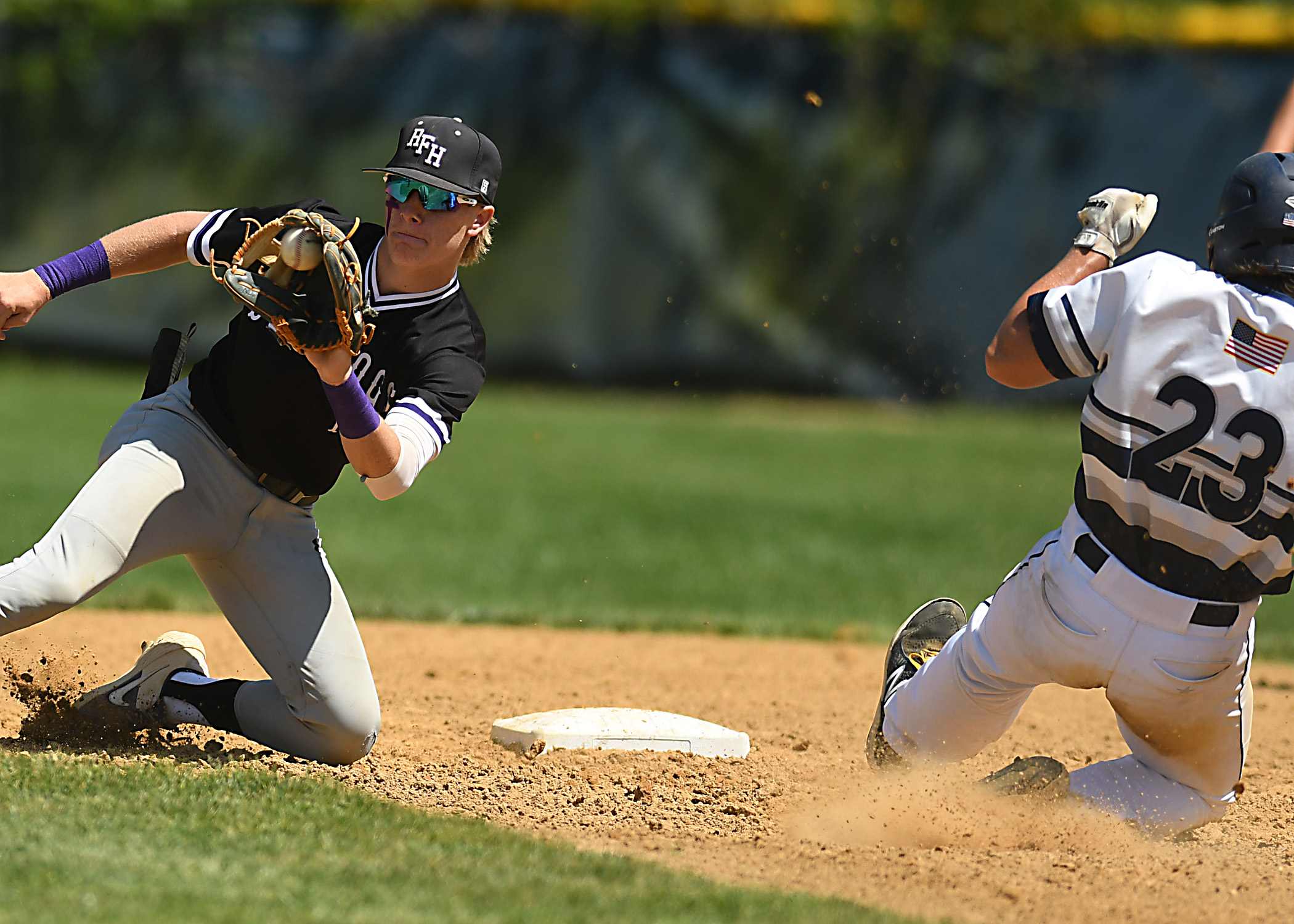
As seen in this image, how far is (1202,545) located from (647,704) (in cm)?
243

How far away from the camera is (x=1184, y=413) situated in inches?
122

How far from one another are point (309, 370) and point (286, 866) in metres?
1.40

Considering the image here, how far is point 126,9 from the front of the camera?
13203 millimetres

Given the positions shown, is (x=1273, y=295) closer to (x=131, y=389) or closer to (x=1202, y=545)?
(x=1202, y=545)

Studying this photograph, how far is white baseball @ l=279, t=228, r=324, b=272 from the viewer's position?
3.33 m

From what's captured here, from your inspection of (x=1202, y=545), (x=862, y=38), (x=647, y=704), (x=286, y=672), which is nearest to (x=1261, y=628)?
(x=647, y=704)

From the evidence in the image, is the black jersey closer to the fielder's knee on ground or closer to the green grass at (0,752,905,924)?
the fielder's knee on ground

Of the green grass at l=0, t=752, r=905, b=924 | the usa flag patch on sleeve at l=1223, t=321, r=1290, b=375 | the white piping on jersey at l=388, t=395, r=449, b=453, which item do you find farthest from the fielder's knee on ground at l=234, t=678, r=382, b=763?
the usa flag patch on sleeve at l=1223, t=321, r=1290, b=375

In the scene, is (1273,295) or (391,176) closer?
(1273,295)

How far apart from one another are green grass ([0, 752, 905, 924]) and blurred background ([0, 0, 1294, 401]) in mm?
10377

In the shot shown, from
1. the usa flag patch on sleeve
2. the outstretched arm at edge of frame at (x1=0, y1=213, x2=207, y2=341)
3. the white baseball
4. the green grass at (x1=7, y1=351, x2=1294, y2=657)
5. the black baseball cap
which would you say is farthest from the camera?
the green grass at (x1=7, y1=351, x2=1294, y2=657)

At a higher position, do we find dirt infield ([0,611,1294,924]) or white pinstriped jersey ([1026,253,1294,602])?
white pinstriped jersey ([1026,253,1294,602])

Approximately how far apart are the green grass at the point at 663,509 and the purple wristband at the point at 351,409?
3413 millimetres

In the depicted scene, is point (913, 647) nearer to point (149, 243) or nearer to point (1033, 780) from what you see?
point (1033, 780)
